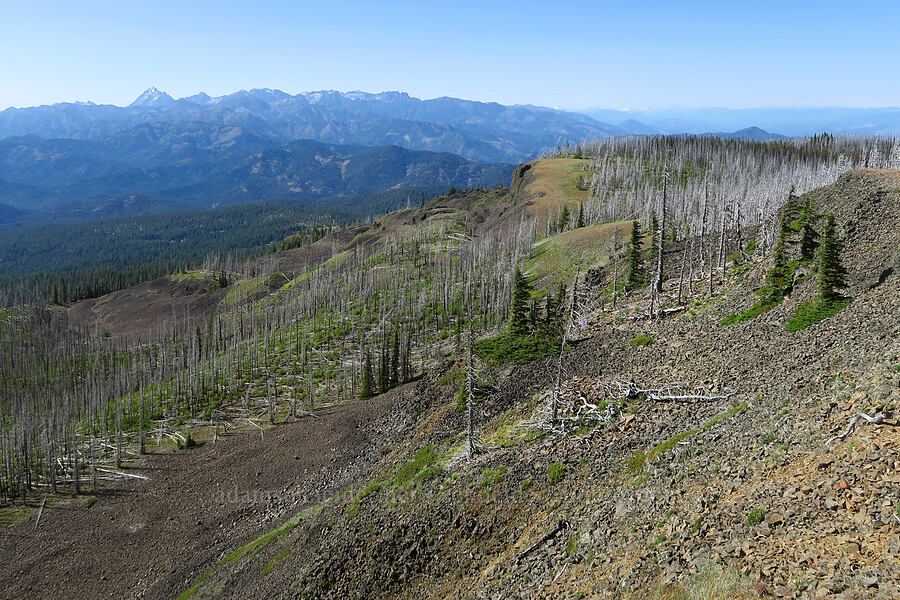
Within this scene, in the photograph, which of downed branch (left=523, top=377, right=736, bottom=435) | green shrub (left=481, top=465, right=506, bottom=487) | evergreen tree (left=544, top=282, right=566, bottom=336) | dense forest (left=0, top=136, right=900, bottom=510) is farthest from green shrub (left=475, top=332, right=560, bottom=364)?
green shrub (left=481, top=465, right=506, bottom=487)

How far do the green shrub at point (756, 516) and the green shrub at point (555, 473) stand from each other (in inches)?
477

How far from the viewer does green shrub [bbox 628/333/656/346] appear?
42.5m

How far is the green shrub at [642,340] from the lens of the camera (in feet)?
139

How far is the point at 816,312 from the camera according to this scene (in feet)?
108

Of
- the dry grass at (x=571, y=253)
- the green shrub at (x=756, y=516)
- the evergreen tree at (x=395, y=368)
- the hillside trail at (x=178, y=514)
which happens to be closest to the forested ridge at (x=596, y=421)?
the green shrub at (x=756, y=516)

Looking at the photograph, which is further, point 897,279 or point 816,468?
point 897,279

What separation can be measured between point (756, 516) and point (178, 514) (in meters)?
62.6

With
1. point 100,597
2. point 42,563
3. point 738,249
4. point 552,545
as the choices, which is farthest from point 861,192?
point 42,563

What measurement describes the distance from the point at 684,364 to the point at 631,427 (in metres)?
8.24

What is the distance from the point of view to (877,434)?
18234 millimetres

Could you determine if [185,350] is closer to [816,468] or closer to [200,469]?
[200,469]

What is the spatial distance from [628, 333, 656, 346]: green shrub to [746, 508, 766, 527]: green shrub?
25.5m

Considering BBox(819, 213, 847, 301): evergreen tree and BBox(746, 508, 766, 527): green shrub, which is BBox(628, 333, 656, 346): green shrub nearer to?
BBox(819, 213, 847, 301): evergreen tree

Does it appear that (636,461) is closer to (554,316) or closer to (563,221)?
(554,316)
